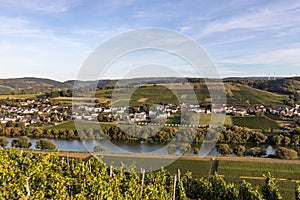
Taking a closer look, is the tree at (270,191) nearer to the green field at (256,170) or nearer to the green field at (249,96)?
the green field at (256,170)

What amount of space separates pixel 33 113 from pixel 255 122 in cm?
4143

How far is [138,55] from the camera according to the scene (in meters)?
7.37

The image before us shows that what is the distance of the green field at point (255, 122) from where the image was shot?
46.8 m

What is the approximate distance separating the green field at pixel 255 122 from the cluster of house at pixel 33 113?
→ 29352 millimetres

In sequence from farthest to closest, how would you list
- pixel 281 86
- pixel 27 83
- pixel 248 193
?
1. pixel 27 83
2. pixel 281 86
3. pixel 248 193

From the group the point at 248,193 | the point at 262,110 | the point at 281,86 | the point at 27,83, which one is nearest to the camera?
the point at 248,193

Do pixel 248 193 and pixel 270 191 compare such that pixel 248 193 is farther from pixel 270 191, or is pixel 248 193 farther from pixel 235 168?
pixel 235 168

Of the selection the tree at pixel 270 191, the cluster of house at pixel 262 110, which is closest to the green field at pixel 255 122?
the cluster of house at pixel 262 110

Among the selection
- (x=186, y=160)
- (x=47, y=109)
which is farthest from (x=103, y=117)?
(x=47, y=109)

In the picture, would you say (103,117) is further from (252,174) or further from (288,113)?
(288,113)

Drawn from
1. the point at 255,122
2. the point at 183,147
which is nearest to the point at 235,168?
the point at 183,147

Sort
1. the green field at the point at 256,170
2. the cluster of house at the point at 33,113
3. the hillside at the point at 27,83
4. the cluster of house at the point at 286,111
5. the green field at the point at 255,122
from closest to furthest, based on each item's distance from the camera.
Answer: the green field at the point at 256,170, the green field at the point at 255,122, the cluster of house at the point at 33,113, the cluster of house at the point at 286,111, the hillside at the point at 27,83

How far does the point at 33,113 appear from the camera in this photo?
57594 millimetres

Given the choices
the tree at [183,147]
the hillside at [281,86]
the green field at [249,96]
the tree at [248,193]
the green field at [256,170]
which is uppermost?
the hillside at [281,86]
